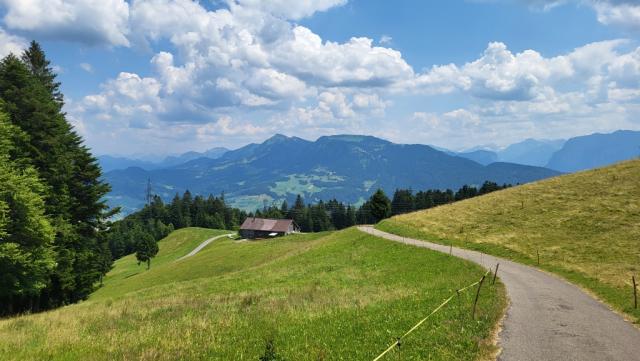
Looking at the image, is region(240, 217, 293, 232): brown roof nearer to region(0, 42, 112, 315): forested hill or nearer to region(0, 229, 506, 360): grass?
region(0, 42, 112, 315): forested hill

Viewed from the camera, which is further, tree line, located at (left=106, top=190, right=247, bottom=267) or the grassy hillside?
tree line, located at (left=106, top=190, right=247, bottom=267)

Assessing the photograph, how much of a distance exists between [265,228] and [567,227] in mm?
106714

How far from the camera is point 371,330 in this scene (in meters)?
14.7

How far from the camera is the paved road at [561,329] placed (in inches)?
517

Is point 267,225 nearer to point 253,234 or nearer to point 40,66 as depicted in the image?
point 253,234

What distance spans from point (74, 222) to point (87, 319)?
2427cm

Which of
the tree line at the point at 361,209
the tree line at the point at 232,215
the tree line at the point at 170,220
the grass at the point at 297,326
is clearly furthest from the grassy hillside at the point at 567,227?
the tree line at the point at 170,220

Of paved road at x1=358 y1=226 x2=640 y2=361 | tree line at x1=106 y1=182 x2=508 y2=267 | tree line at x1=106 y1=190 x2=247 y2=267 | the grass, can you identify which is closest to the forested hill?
the grass

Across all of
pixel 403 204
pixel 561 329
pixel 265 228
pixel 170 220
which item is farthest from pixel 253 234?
pixel 561 329

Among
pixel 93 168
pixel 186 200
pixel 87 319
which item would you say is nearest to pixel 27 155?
pixel 93 168

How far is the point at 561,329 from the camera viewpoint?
51.3ft

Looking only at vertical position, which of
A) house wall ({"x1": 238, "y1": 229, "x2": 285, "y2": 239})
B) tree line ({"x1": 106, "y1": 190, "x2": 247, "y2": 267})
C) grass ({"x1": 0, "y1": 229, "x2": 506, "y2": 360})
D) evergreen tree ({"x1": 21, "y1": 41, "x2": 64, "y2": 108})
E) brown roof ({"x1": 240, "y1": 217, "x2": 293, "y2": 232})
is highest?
evergreen tree ({"x1": 21, "y1": 41, "x2": 64, "y2": 108})

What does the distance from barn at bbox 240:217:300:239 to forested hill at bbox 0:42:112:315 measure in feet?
299

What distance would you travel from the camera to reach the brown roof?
137 meters
